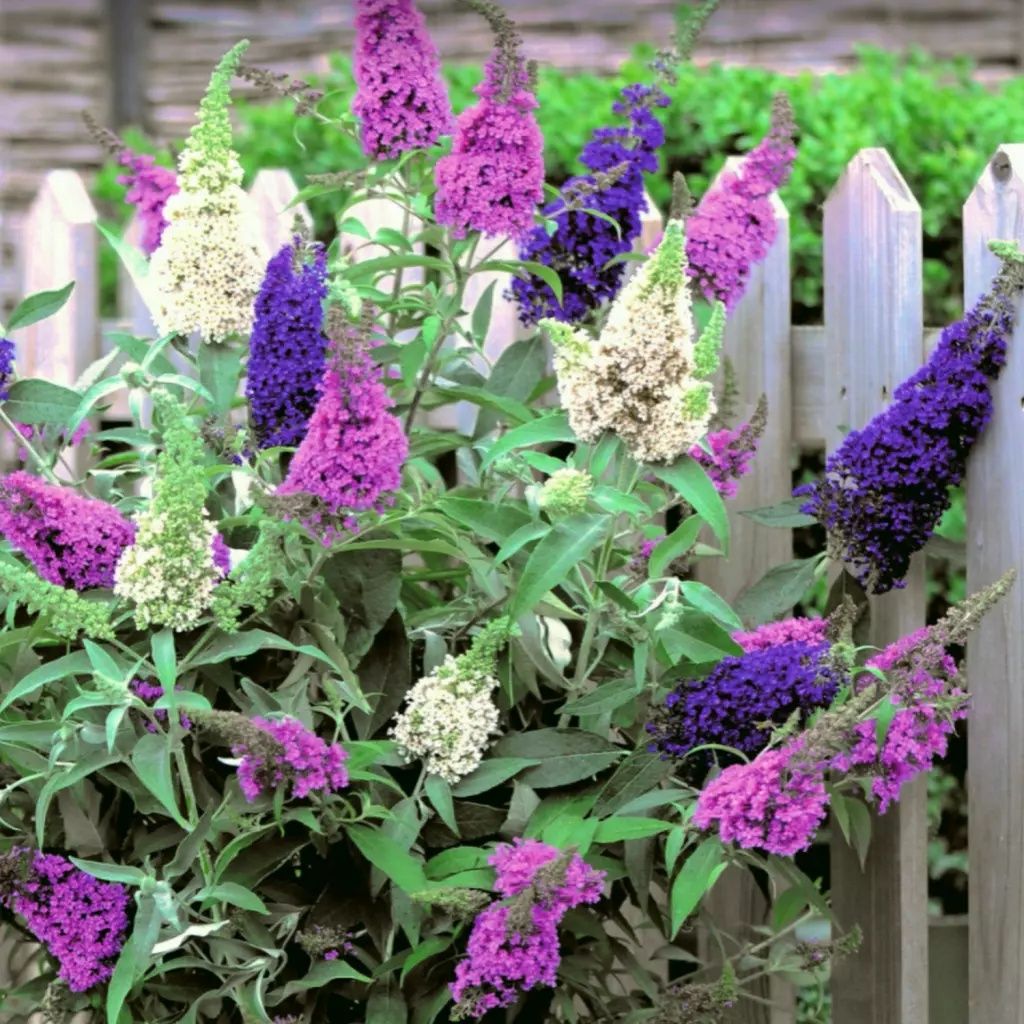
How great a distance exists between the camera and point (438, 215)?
2002 millimetres

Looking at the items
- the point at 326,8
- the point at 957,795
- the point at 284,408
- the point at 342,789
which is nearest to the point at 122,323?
the point at 284,408

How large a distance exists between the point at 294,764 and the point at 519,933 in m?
0.28

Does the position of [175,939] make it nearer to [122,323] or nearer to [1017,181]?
[1017,181]

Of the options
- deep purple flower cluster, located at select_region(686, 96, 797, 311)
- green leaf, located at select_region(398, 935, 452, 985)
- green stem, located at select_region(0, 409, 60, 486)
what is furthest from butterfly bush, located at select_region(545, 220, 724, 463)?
green stem, located at select_region(0, 409, 60, 486)

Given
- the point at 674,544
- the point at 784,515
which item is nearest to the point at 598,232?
the point at 784,515

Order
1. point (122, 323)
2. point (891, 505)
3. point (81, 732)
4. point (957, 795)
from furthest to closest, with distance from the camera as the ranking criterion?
point (957, 795) < point (122, 323) < point (891, 505) < point (81, 732)

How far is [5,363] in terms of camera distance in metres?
2.02

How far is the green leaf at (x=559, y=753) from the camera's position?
6.32 feet

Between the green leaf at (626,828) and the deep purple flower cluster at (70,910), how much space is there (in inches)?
21.0

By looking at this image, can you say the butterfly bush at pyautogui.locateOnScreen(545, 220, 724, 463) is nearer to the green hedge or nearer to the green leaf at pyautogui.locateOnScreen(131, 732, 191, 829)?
the green leaf at pyautogui.locateOnScreen(131, 732, 191, 829)

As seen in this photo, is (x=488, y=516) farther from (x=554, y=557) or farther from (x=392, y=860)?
(x=392, y=860)

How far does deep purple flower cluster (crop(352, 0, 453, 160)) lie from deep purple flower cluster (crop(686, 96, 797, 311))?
382 mm

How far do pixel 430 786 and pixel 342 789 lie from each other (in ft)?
0.34

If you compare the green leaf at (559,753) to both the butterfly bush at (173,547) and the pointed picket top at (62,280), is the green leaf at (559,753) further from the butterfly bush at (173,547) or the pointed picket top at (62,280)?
the pointed picket top at (62,280)
